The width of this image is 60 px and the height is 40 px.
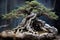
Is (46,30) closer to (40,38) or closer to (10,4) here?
(40,38)

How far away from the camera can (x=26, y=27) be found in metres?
1.67

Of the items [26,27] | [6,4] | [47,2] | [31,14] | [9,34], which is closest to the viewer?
[9,34]

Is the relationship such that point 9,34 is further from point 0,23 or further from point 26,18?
point 0,23

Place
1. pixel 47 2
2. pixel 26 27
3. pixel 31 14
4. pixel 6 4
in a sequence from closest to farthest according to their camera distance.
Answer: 1. pixel 26 27
2. pixel 31 14
3. pixel 6 4
4. pixel 47 2

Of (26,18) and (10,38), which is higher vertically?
(26,18)

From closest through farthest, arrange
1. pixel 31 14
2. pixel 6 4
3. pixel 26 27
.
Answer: pixel 26 27 < pixel 31 14 < pixel 6 4

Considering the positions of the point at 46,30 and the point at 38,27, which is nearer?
the point at 46,30

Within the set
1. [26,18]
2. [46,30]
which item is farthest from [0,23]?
[46,30]

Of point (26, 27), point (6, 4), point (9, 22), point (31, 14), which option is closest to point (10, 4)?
point (6, 4)

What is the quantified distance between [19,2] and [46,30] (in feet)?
2.83

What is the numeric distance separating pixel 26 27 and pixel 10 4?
83 cm

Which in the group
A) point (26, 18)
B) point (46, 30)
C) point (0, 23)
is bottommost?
point (0, 23)

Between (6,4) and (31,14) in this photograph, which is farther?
(6,4)

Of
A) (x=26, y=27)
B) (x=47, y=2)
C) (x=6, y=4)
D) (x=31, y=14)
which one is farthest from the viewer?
(x=47, y=2)
